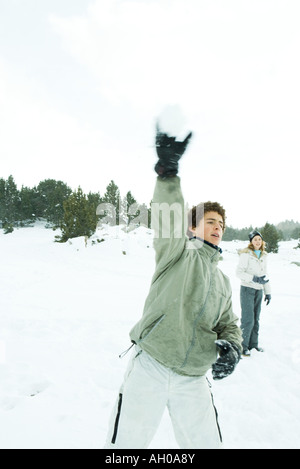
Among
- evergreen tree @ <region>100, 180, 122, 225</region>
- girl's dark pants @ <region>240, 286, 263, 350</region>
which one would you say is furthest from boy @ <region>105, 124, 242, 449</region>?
evergreen tree @ <region>100, 180, 122, 225</region>

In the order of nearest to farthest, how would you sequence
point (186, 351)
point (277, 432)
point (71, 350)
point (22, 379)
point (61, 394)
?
point (186, 351), point (277, 432), point (61, 394), point (22, 379), point (71, 350)

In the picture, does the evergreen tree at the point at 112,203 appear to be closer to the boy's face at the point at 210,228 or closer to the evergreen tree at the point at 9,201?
the evergreen tree at the point at 9,201

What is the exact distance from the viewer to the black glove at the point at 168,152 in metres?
1.61

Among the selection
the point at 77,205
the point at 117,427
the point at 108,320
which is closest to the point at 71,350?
the point at 108,320

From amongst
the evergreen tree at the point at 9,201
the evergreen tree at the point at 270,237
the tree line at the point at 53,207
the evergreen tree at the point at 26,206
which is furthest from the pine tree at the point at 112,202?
the evergreen tree at the point at 270,237

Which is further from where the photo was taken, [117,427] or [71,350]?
[71,350]

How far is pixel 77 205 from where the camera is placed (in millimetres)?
23031

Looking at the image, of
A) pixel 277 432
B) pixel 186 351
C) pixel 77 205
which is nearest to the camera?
pixel 186 351

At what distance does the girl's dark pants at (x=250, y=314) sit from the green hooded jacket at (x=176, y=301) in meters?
3.10

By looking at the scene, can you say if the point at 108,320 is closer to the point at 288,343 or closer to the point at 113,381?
the point at 113,381

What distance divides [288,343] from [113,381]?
3.65 m

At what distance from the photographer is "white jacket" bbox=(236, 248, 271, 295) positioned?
4.72 meters

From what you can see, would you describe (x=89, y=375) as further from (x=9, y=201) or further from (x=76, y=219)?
(x=9, y=201)

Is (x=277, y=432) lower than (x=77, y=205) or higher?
lower
